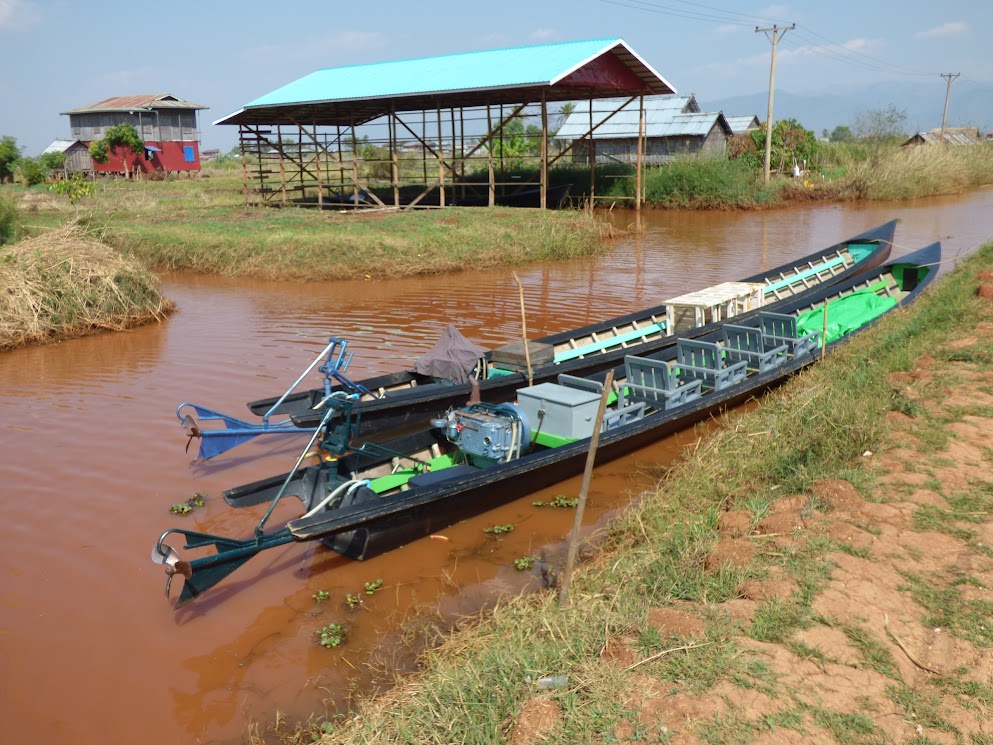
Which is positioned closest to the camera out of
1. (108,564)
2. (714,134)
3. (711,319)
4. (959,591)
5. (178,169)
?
(959,591)

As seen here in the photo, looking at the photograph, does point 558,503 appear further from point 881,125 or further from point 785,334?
point 881,125

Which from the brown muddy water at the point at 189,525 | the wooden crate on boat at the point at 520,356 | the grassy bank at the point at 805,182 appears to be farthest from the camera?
the grassy bank at the point at 805,182

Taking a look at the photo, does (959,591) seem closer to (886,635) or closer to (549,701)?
(886,635)

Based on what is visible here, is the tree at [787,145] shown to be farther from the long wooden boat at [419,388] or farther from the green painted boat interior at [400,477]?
A: the green painted boat interior at [400,477]

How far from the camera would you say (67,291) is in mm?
12664

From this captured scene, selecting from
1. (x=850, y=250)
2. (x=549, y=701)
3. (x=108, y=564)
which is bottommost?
(x=108, y=564)

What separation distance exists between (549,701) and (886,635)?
6.03 ft

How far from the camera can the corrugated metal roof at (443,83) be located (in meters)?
A: 20.4

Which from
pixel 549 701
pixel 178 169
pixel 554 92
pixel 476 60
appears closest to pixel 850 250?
pixel 554 92

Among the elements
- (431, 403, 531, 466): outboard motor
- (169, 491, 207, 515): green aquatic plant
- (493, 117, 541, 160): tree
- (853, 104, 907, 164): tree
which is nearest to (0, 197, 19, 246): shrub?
(169, 491, 207, 515): green aquatic plant

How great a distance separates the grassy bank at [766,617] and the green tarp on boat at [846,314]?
14.6 ft

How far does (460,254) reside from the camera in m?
17.5

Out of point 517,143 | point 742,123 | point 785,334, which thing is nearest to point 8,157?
point 517,143

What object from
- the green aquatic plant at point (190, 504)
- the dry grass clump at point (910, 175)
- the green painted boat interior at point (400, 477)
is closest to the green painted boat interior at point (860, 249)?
the green painted boat interior at point (400, 477)
